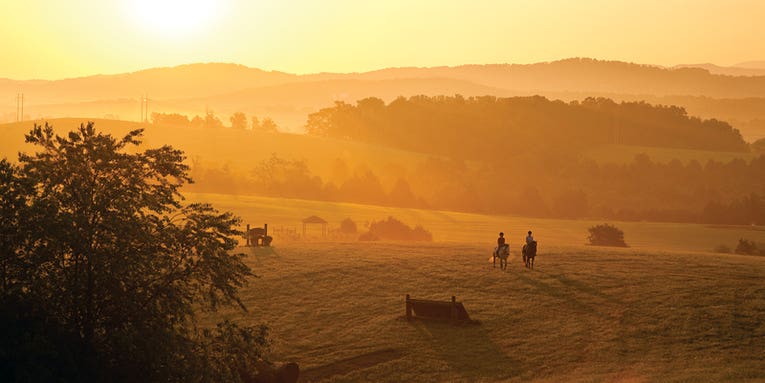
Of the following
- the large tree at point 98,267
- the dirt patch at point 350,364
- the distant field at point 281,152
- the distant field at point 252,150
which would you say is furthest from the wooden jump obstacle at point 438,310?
the distant field at point 252,150

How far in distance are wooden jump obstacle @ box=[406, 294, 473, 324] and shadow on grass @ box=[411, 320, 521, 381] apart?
35 centimetres

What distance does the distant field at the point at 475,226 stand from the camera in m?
101

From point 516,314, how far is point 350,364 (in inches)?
417

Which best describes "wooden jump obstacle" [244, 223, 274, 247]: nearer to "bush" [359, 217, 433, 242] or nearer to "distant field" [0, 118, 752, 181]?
"bush" [359, 217, 433, 242]

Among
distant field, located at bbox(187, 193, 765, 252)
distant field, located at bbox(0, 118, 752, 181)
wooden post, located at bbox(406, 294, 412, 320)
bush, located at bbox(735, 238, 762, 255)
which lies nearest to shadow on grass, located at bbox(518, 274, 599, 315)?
wooden post, located at bbox(406, 294, 412, 320)

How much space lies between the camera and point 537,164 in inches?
7062

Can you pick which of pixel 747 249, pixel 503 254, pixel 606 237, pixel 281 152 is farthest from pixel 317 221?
pixel 281 152

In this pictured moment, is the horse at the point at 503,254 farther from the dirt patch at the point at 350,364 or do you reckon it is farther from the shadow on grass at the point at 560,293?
the dirt patch at the point at 350,364

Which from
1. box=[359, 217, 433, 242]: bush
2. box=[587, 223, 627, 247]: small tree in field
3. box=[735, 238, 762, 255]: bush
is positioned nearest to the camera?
box=[735, 238, 762, 255]: bush

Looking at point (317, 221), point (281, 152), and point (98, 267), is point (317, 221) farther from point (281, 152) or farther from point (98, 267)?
point (281, 152)

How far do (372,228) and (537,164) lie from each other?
3527 inches

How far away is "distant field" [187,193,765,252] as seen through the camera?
101312mm

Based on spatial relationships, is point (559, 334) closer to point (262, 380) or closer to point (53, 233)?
point (262, 380)

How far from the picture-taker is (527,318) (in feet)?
138
